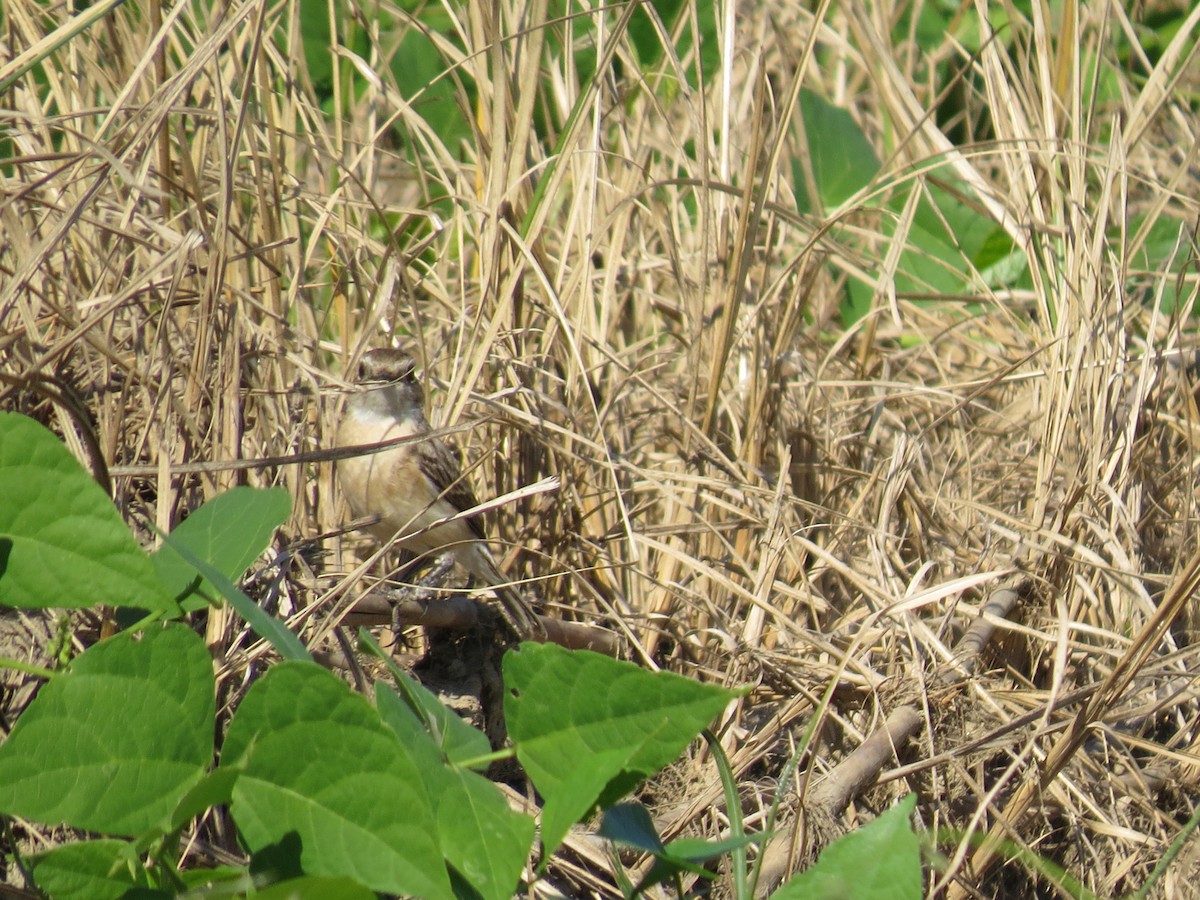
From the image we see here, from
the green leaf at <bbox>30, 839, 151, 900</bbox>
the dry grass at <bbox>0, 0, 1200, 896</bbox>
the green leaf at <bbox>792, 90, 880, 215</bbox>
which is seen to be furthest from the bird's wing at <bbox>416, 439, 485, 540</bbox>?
the green leaf at <bbox>792, 90, 880, 215</bbox>

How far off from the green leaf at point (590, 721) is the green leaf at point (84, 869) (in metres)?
0.62

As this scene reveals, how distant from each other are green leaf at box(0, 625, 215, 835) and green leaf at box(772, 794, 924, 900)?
985mm

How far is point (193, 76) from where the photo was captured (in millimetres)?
2881

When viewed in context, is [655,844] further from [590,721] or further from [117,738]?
[117,738]

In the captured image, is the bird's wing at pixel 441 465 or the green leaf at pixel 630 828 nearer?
the green leaf at pixel 630 828

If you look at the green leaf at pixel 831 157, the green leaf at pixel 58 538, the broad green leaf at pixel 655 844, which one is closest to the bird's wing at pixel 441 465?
the green leaf at pixel 58 538

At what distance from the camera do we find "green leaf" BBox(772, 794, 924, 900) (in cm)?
205

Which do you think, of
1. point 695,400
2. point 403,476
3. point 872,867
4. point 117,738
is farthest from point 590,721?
point 403,476

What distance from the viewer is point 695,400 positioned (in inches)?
164

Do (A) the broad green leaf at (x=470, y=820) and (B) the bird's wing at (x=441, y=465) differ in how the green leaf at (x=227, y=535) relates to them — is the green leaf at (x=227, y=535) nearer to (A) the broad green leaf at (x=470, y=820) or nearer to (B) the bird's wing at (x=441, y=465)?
(A) the broad green leaf at (x=470, y=820)

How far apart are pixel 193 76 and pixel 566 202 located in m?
2.70

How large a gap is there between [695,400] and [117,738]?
8.11 feet

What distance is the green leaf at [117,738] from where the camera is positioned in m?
1.94

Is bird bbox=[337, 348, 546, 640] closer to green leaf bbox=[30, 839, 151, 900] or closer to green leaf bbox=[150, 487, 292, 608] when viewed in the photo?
green leaf bbox=[150, 487, 292, 608]
